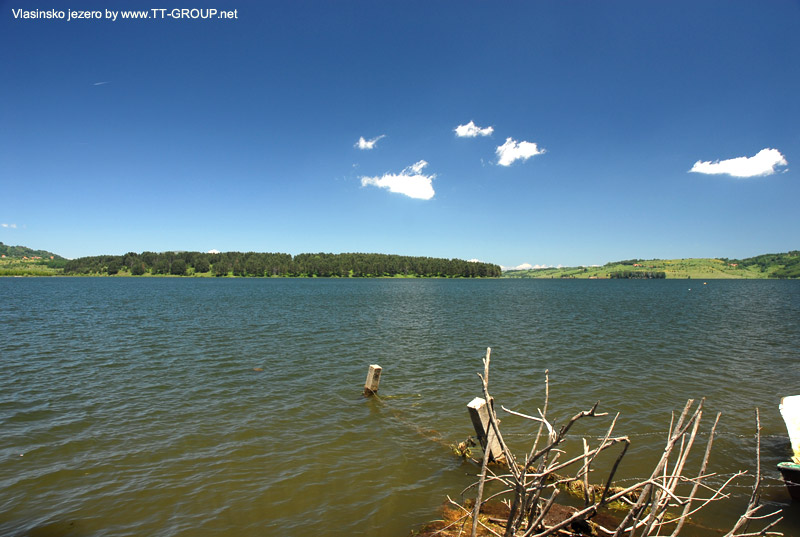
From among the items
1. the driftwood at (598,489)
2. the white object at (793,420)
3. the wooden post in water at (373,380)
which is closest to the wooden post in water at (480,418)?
the driftwood at (598,489)

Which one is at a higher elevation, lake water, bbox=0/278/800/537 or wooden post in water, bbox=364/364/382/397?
wooden post in water, bbox=364/364/382/397

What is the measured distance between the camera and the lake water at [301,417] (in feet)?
27.7

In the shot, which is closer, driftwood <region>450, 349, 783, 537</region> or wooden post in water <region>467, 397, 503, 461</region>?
driftwood <region>450, 349, 783, 537</region>

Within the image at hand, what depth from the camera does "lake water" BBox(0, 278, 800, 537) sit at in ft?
27.7

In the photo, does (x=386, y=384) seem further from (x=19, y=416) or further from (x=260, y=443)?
(x=19, y=416)

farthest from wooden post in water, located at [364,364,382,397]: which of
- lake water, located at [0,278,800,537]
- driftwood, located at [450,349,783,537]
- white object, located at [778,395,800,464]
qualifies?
white object, located at [778,395,800,464]

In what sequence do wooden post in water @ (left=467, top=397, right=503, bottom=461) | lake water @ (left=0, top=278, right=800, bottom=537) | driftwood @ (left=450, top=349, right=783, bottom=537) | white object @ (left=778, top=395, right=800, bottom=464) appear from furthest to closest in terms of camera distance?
1. wooden post in water @ (left=467, top=397, right=503, bottom=461)
2. white object @ (left=778, top=395, right=800, bottom=464)
3. lake water @ (left=0, top=278, right=800, bottom=537)
4. driftwood @ (left=450, top=349, right=783, bottom=537)

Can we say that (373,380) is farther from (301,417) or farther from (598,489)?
(598,489)

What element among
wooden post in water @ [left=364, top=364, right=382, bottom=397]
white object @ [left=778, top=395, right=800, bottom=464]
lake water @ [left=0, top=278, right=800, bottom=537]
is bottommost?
lake water @ [left=0, top=278, right=800, bottom=537]

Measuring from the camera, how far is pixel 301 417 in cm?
1366

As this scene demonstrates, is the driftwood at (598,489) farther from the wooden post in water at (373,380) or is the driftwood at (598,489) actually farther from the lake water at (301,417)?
the wooden post in water at (373,380)

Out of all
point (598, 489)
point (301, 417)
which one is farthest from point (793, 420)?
point (301, 417)

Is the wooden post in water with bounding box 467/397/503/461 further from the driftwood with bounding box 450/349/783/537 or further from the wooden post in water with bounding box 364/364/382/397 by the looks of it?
the wooden post in water with bounding box 364/364/382/397

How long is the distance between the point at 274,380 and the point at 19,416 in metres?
8.76
